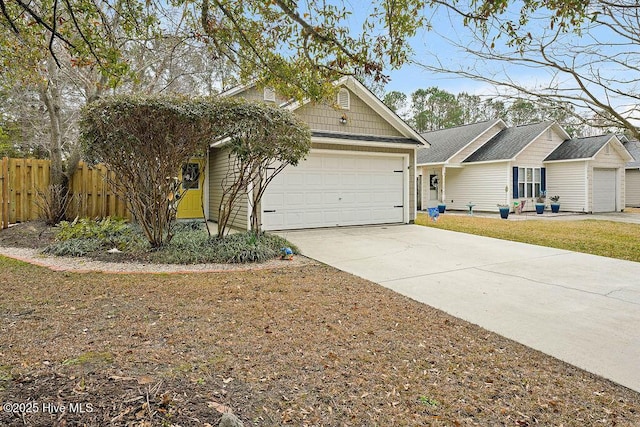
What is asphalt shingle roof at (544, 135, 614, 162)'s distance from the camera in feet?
61.9

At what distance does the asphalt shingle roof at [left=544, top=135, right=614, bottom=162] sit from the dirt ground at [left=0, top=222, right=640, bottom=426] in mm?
18769

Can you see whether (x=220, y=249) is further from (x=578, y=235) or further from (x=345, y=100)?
(x=578, y=235)

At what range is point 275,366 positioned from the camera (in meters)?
2.96

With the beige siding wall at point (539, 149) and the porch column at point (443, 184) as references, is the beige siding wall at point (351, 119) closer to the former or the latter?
the porch column at point (443, 184)

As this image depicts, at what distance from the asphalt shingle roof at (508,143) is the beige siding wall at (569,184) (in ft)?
6.68

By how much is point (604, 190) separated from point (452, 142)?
26.1 ft

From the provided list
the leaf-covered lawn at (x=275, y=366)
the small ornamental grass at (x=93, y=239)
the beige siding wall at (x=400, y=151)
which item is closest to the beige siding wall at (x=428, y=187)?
the beige siding wall at (x=400, y=151)

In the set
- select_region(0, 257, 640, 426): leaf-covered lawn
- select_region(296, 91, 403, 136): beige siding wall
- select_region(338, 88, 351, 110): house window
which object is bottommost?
select_region(0, 257, 640, 426): leaf-covered lawn

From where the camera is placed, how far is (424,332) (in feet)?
12.4

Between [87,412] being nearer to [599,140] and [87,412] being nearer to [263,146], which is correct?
[263,146]

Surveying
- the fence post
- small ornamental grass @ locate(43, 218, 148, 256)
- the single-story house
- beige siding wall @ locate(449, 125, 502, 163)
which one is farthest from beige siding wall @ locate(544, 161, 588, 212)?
the fence post

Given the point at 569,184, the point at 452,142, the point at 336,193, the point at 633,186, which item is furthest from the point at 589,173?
the point at 336,193

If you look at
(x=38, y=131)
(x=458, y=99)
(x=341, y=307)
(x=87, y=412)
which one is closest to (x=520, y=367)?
(x=341, y=307)

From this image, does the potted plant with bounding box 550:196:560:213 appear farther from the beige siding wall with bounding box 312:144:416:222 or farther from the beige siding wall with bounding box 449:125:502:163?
the beige siding wall with bounding box 312:144:416:222
